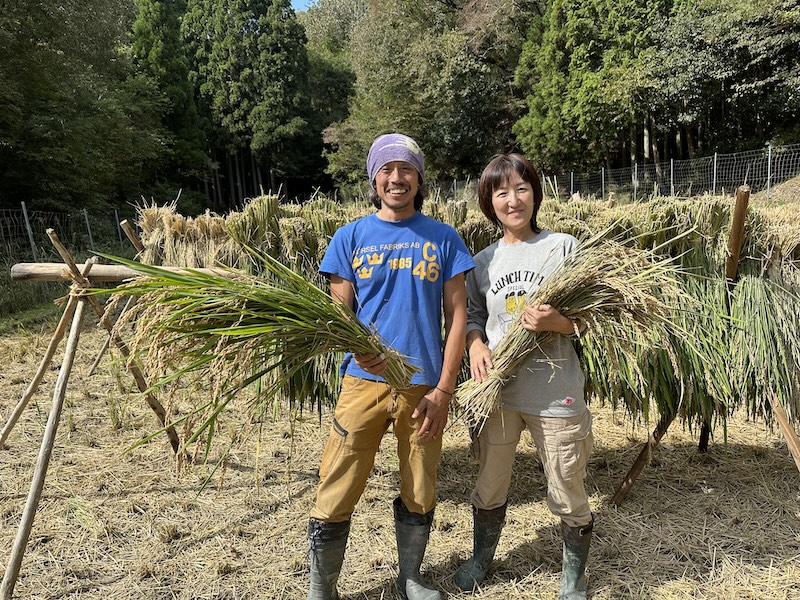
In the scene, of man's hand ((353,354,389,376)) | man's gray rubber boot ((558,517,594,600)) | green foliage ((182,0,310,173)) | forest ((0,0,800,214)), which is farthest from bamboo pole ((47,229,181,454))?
green foliage ((182,0,310,173))

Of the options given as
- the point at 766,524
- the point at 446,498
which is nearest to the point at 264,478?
the point at 446,498

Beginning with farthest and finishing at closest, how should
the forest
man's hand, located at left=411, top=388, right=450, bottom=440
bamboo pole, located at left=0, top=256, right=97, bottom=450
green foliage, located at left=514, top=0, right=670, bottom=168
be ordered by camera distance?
green foliage, located at left=514, top=0, right=670, bottom=168, the forest, bamboo pole, located at left=0, top=256, right=97, bottom=450, man's hand, located at left=411, top=388, right=450, bottom=440

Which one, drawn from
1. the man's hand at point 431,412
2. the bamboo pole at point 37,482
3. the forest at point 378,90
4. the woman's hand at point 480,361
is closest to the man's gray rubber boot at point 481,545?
the man's hand at point 431,412

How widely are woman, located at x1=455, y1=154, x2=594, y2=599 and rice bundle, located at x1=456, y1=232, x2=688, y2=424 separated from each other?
0.04m

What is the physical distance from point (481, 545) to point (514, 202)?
1299 millimetres

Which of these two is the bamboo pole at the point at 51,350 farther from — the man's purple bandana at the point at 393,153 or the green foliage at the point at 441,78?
the green foliage at the point at 441,78

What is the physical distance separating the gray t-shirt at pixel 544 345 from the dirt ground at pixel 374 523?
81cm

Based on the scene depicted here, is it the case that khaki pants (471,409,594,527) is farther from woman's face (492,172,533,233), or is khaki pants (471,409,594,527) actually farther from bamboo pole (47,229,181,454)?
bamboo pole (47,229,181,454)

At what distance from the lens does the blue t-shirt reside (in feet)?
5.31

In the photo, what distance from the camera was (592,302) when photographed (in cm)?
160

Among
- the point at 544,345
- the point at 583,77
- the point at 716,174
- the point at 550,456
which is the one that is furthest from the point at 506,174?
the point at 583,77

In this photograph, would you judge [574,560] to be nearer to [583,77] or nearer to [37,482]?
[37,482]

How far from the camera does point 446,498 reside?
8.38ft

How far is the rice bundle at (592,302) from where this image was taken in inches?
60.9
